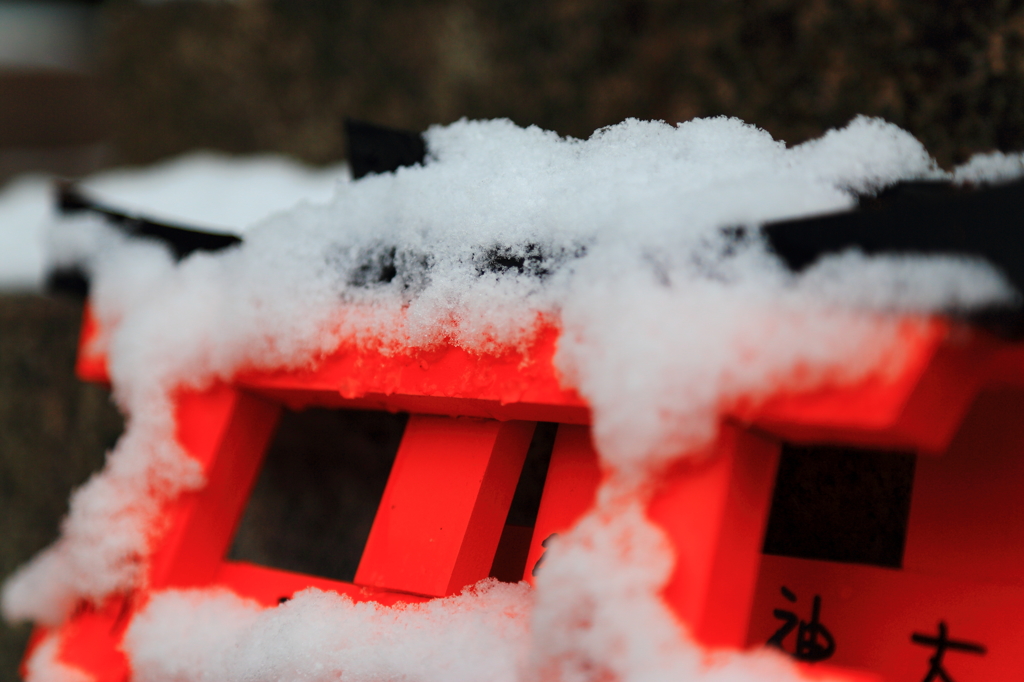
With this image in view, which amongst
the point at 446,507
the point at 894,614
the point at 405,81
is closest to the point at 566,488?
the point at 446,507

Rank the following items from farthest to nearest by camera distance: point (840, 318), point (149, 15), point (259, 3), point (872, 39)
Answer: point (149, 15) → point (259, 3) → point (872, 39) → point (840, 318)

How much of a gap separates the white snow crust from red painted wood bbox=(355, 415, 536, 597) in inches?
0.9

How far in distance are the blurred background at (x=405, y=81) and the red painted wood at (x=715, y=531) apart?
0.33 metres

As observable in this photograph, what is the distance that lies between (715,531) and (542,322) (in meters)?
0.16

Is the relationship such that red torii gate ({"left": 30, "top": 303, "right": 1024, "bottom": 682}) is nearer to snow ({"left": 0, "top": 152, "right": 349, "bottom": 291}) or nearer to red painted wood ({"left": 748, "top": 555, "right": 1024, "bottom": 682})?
red painted wood ({"left": 748, "top": 555, "right": 1024, "bottom": 682})

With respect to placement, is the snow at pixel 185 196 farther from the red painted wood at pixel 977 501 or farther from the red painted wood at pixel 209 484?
the red painted wood at pixel 977 501

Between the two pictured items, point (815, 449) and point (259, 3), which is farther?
point (259, 3)

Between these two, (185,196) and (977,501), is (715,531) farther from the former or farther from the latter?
(185,196)

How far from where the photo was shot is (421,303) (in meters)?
0.49

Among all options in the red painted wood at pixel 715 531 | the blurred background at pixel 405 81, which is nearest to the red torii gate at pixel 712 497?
the red painted wood at pixel 715 531

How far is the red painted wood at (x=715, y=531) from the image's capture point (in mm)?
374

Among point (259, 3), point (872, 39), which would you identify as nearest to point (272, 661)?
point (872, 39)

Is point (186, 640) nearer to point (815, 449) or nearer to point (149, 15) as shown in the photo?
point (815, 449)

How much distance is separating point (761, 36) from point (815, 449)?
606 mm
